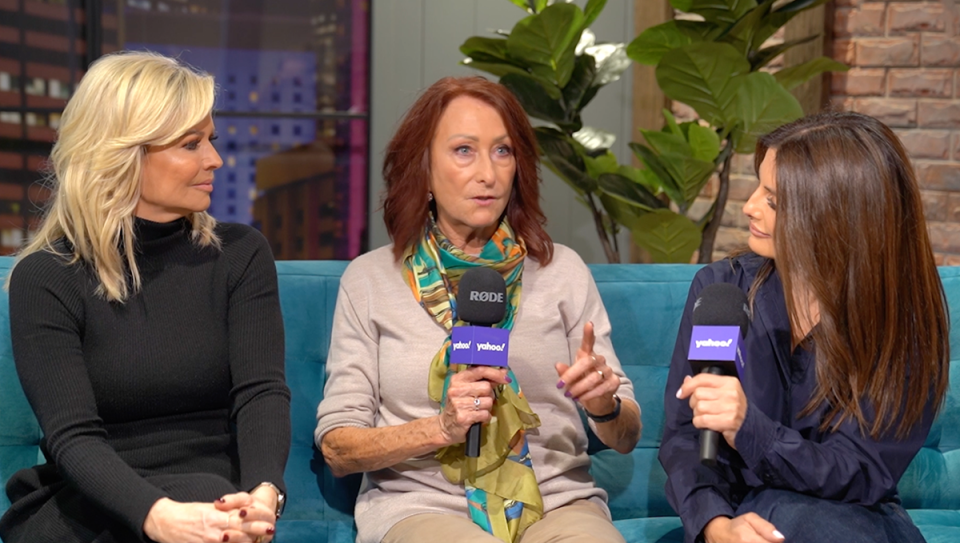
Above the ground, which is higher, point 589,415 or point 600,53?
point 600,53

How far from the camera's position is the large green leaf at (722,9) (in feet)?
9.45

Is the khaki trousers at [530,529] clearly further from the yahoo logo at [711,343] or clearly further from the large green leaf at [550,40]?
the large green leaf at [550,40]

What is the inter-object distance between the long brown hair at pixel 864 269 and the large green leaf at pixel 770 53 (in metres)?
1.29

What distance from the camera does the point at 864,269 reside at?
1.71 meters

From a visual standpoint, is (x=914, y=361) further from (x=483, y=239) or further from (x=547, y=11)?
(x=547, y=11)

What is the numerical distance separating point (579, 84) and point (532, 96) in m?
0.16

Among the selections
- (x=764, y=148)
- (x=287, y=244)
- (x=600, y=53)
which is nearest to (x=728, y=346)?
(x=764, y=148)

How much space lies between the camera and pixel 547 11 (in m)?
2.82

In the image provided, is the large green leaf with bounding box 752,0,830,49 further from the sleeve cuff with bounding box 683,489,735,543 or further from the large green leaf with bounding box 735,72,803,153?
the sleeve cuff with bounding box 683,489,735,543

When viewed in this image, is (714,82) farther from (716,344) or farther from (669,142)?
(716,344)

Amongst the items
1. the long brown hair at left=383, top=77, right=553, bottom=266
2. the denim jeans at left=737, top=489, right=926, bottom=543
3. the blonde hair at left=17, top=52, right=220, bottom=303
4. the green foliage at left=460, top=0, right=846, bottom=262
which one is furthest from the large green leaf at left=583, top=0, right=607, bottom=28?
the denim jeans at left=737, top=489, right=926, bottom=543

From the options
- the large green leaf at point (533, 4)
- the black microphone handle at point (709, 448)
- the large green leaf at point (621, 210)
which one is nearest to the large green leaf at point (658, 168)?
the large green leaf at point (621, 210)

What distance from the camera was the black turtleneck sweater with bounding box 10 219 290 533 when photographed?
1745 mm

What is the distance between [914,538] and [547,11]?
5.53 ft
